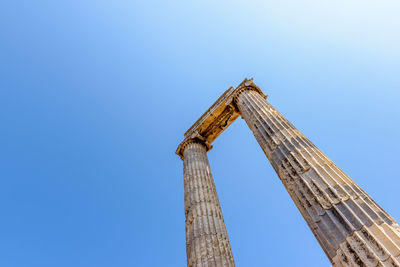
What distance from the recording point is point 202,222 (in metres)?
13.5

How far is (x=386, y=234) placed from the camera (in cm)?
608

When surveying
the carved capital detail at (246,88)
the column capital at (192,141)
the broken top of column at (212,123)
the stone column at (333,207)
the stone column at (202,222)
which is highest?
the broken top of column at (212,123)

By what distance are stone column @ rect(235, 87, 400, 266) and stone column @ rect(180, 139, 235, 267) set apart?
5.16m

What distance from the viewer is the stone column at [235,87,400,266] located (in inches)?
237

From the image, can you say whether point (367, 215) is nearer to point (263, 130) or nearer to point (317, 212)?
point (317, 212)

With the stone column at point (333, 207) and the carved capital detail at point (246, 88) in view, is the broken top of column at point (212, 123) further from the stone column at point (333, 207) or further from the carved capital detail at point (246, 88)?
the stone column at point (333, 207)

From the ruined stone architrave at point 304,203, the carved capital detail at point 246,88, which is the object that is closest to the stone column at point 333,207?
the ruined stone architrave at point 304,203

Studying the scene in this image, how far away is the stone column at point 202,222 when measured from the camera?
38.9 ft

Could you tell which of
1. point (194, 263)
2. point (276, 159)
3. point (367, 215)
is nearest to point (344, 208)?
point (367, 215)

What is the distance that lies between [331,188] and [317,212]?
0.96 meters

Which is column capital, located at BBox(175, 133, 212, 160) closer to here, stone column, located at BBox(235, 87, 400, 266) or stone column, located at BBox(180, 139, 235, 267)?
stone column, located at BBox(180, 139, 235, 267)

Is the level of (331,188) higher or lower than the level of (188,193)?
lower

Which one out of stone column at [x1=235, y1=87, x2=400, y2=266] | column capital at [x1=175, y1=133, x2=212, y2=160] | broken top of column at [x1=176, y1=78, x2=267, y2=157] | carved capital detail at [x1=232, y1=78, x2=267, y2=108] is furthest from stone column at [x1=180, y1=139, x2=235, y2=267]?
carved capital detail at [x1=232, y1=78, x2=267, y2=108]

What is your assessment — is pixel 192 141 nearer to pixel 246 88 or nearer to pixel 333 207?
pixel 246 88
